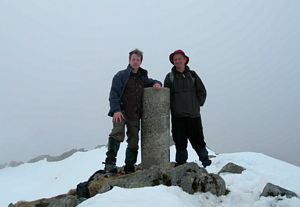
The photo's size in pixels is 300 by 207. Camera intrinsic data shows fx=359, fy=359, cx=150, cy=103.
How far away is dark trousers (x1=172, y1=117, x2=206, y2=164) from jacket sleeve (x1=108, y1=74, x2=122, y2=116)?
5.20 feet

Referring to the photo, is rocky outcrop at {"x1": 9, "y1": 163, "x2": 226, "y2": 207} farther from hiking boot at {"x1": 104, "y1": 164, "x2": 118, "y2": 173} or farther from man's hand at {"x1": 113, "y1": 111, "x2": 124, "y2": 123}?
man's hand at {"x1": 113, "y1": 111, "x2": 124, "y2": 123}

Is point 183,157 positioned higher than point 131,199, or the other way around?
point 183,157

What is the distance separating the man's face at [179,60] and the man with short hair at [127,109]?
80cm

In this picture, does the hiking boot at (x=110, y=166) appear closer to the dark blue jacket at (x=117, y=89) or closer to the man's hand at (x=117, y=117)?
the man's hand at (x=117, y=117)

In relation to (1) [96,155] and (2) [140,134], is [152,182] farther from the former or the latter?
(1) [96,155]

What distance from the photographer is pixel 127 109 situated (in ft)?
30.4

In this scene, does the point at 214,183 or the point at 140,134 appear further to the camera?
the point at 140,134

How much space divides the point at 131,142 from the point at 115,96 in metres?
1.24

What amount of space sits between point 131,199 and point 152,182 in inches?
51.3

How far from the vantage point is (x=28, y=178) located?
5447 centimetres

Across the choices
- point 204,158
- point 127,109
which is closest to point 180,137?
point 204,158

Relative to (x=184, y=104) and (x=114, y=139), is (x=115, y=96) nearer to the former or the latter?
(x=114, y=139)

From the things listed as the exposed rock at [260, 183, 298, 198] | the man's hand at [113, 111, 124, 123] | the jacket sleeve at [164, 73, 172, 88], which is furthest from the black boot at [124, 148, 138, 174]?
the exposed rock at [260, 183, 298, 198]

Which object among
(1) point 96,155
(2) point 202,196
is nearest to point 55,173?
(1) point 96,155
